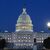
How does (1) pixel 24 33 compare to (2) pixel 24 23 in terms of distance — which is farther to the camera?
(2) pixel 24 23

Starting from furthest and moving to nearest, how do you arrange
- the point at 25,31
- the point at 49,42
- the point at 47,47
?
the point at 25,31, the point at 49,42, the point at 47,47

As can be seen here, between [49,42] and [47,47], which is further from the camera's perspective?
[49,42]

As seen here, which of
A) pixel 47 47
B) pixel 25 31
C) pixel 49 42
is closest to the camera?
pixel 47 47

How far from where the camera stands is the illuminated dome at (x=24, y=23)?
381ft

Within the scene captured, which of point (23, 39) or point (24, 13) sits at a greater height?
point (24, 13)

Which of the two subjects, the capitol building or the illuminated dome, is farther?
the illuminated dome

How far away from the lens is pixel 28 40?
11675cm

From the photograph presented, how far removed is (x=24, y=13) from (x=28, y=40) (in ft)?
31.8

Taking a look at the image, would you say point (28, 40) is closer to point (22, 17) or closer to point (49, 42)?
point (22, 17)

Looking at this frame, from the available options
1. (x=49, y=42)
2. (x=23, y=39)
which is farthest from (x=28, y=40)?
(x=49, y=42)

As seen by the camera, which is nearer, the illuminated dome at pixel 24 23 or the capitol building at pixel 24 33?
the capitol building at pixel 24 33

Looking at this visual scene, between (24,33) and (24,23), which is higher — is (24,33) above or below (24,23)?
below

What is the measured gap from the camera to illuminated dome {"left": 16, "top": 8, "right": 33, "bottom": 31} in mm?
116062

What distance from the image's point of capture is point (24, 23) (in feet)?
381
